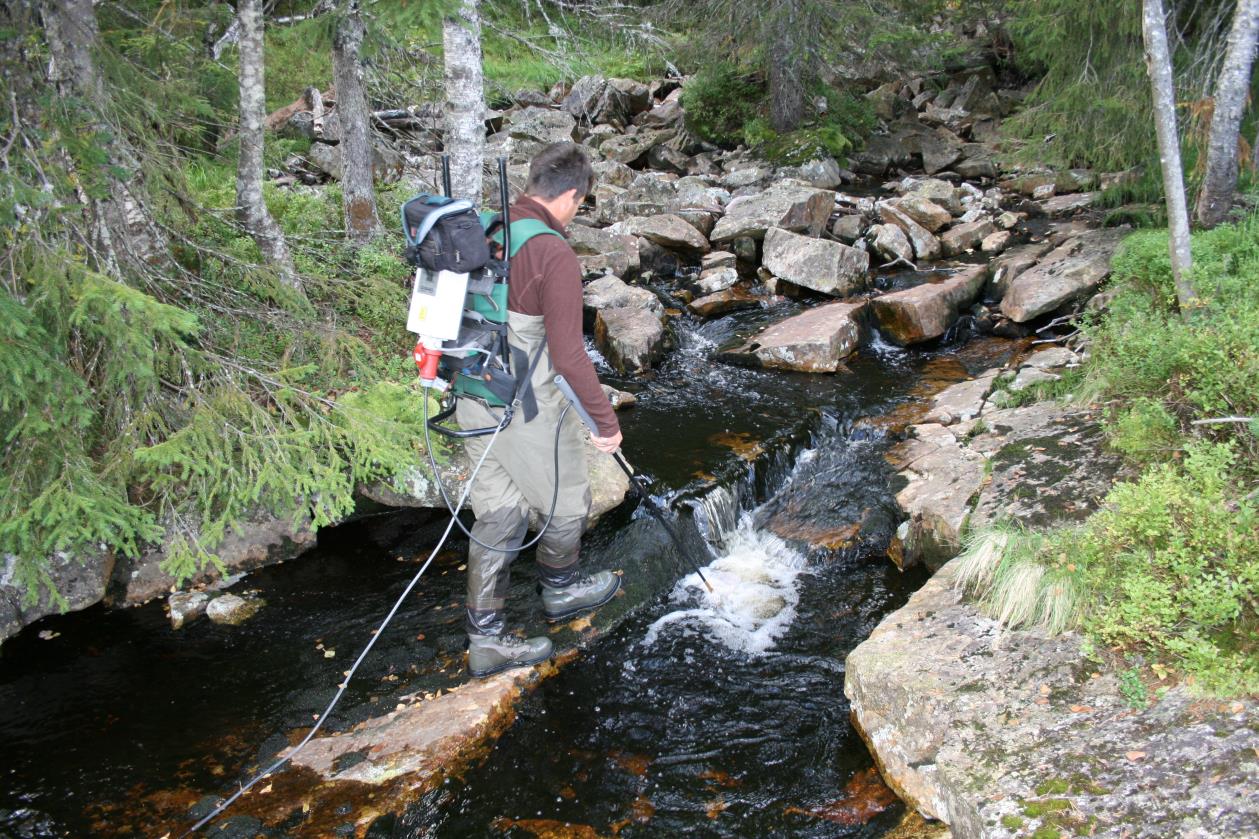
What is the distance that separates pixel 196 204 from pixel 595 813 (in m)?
6.01

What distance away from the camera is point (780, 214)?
13.8 m

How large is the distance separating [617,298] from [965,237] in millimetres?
Answer: 6537

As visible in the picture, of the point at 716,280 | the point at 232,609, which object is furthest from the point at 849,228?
the point at 232,609

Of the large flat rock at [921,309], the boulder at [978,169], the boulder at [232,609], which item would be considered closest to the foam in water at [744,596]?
A: the boulder at [232,609]

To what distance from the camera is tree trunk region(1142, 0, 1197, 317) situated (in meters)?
6.11

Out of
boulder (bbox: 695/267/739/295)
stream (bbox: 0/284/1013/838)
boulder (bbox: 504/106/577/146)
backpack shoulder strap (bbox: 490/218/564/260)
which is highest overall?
boulder (bbox: 504/106/577/146)

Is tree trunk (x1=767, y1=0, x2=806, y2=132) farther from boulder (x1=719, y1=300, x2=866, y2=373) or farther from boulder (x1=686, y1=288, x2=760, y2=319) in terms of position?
boulder (x1=719, y1=300, x2=866, y2=373)

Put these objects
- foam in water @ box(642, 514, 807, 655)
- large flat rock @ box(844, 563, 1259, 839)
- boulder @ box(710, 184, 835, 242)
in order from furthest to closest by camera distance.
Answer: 1. boulder @ box(710, 184, 835, 242)
2. foam in water @ box(642, 514, 807, 655)
3. large flat rock @ box(844, 563, 1259, 839)

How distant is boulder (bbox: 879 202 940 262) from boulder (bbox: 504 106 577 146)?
9733 millimetres

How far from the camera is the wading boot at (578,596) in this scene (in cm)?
548

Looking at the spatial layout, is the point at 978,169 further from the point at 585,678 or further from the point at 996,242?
the point at 585,678

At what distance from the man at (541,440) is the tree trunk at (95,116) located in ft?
10.0

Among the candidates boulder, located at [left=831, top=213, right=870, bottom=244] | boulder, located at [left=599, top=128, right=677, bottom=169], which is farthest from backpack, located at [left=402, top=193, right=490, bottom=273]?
boulder, located at [left=599, top=128, right=677, bottom=169]

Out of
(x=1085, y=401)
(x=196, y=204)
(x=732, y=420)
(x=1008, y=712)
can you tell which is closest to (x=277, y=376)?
(x=196, y=204)
